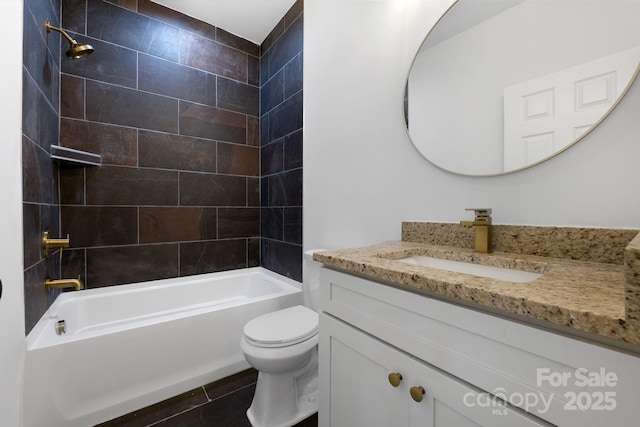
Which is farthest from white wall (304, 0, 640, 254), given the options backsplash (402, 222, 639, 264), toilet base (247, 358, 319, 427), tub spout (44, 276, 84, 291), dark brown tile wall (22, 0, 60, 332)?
dark brown tile wall (22, 0, 60, 332)

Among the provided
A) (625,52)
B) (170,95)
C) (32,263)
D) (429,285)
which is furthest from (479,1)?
(32,263)

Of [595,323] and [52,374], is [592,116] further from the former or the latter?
[52,374]

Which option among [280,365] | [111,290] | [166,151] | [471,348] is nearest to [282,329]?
[280,365]

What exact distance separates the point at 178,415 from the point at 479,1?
2.45 meters

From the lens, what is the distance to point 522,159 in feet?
3.33

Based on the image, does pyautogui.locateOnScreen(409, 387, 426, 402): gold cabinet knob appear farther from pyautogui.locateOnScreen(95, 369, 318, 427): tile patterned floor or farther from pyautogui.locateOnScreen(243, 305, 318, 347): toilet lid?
pyautogui.locateOnScreen(95, 369, 318, 427): tile patterned floor

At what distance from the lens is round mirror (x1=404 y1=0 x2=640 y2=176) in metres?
0.85

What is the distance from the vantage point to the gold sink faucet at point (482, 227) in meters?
1.00

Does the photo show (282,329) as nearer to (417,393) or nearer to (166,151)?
(417,393)

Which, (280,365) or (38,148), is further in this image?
(38,148)

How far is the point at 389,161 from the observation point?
1.48m

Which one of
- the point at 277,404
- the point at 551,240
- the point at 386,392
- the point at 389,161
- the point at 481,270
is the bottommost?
the point at 277,404

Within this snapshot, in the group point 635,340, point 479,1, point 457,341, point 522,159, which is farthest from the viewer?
point 479,1

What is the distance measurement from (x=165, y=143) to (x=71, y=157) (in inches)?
25.9
